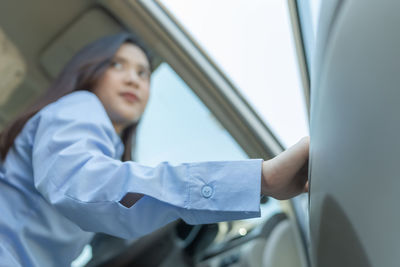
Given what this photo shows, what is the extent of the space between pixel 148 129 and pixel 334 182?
1221mm

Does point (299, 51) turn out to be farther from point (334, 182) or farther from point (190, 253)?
point (190, 253)

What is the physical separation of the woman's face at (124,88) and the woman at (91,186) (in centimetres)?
11

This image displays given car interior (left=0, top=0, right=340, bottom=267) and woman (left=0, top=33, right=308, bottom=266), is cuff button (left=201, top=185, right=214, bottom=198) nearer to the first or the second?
woman (left=0, top=33, right=308, bottom=266)

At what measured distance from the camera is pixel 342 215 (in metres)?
0.56

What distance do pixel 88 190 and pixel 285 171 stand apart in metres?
0.27

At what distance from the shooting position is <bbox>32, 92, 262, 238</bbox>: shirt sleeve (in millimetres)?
643

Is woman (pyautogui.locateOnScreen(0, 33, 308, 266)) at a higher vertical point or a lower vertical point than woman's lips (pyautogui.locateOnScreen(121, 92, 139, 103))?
higher

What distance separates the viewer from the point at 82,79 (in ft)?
4.11

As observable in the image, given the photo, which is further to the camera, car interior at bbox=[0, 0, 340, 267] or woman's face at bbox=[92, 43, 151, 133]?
car interior at bbox=[0, 0, 340, 267]

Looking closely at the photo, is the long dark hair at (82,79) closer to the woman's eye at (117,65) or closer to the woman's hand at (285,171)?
the woman's eye at (117,65)

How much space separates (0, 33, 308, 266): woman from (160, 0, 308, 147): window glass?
1.37ft

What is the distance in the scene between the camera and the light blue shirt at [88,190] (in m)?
0.65

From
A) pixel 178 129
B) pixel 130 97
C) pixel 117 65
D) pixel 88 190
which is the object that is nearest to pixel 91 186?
pixel 88 190

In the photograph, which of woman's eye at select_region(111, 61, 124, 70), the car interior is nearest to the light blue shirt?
woman's eye at select_region(111, 61, 124, 70)
